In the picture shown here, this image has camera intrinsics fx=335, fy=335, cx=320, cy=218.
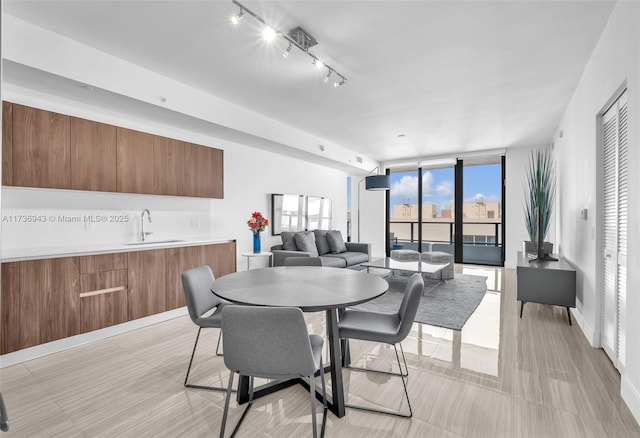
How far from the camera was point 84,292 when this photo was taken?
323 centimetres

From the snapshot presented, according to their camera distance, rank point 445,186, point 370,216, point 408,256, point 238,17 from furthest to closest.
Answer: point 370,216 → point 445,186 → point 408,256 → point 238,17

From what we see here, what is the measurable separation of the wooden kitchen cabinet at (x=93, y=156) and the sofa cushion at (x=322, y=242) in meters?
3.56

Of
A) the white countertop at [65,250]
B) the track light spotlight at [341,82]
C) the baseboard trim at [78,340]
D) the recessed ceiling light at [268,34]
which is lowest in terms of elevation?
the baseboard trim at [78,340]

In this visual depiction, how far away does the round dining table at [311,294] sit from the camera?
1.96 metres

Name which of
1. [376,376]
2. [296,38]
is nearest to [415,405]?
[376,376]

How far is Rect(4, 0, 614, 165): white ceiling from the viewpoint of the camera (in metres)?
2.63

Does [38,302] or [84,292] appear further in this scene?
[84,292]

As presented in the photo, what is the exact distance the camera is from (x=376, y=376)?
264 centimetres

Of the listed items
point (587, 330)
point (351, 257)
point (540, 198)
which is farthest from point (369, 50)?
point (351, 257)

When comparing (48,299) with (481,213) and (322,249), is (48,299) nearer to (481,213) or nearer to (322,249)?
(322,249)

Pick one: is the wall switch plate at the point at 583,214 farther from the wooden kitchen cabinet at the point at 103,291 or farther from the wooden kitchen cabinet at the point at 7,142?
the wooden kitchen cabinet at the point at 7,142

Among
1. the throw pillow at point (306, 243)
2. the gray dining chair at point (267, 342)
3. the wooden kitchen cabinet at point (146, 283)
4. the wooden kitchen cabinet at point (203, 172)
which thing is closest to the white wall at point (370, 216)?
the throw pillow at point (306, 243)

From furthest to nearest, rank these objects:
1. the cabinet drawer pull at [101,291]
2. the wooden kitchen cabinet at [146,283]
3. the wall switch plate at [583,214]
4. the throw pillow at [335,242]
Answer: the throw pillow at [335,242]
the wooden kitchen cabinet at [146,283]
the wall switch plate at [583,214]
the cabinet drawer pull at [101,291]

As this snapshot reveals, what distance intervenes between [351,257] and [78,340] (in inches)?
162
